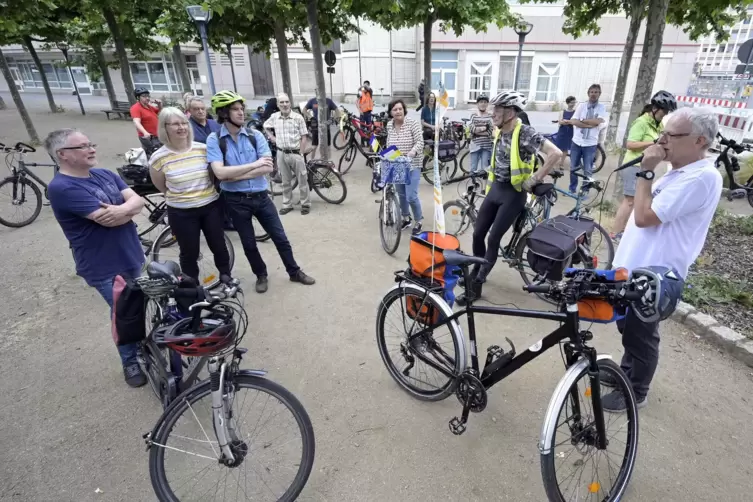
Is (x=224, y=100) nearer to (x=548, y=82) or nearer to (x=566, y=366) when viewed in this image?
(x=566, y=366)

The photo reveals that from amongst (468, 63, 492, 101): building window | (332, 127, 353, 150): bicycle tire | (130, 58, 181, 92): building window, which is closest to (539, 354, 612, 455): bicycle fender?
(332, 127, 353, 150): bicycle tire

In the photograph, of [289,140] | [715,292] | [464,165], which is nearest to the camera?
[715,292]

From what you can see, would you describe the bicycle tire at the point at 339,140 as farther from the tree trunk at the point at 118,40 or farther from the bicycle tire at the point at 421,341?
the bicycle tire at the point at 421,341

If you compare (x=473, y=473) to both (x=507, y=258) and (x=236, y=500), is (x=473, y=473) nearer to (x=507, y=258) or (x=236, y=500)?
(x=236, y=500)

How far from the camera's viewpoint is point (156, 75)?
3167 centimetres

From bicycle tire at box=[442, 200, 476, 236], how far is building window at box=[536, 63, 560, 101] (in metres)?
23.9

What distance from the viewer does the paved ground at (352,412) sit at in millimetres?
2303

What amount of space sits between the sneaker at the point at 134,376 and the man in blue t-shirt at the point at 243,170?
151 cm

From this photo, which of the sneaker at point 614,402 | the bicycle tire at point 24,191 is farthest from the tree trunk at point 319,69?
the sneaker at point 614,402

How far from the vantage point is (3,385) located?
10.2 ft

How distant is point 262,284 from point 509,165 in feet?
9.34

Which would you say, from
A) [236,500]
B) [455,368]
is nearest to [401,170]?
[455,368]

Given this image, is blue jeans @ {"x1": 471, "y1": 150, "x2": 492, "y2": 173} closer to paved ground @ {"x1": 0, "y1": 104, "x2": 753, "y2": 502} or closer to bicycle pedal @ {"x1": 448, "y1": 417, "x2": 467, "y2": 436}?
paved ground @ {"x1": 0, "y1": 104, "x2": 753, "y2": 502}

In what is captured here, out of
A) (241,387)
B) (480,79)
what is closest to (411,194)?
(241,387)
